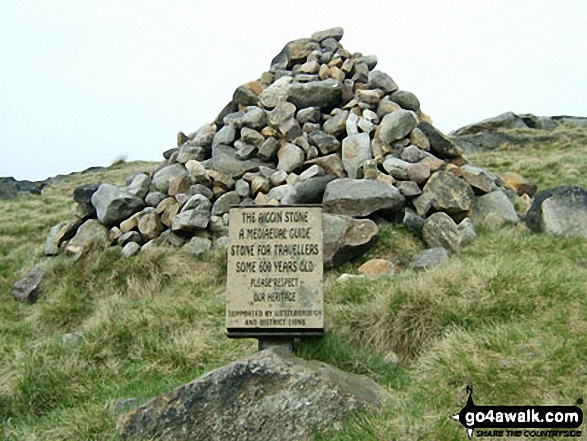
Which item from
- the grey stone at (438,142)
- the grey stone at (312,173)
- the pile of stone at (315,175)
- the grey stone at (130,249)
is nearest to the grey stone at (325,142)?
the pile of stone at (315,175)

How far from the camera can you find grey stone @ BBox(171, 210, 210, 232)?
9578 mm

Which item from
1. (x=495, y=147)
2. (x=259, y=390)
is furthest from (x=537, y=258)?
(x=495, y=147)

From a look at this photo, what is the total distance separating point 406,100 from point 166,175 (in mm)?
4932

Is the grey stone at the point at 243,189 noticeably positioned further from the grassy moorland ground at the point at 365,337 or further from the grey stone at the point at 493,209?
the grey stone at the point at 493,209

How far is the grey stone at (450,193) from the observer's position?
9242mm

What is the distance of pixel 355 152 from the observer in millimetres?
10039

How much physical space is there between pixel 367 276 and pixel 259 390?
3556 mm

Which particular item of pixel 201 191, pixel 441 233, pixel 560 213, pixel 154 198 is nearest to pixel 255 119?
pixel 201 191

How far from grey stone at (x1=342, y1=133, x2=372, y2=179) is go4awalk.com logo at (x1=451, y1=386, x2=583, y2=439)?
20.8 ft

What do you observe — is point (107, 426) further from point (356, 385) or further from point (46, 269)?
point (46, 269)

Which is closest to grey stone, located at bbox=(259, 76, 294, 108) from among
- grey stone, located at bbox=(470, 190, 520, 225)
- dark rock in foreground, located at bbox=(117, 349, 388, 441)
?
grey stone, located at bbox=(470, 190, 520, 225)

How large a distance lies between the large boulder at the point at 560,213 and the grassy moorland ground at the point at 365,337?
0.30 meters

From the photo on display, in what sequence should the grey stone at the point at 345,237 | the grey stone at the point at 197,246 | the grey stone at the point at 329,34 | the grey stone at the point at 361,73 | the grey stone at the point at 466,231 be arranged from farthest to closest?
the grey stone at the point at 329,34, the grey stone at the point at 361,73, the grey stone at the point at 197,246, the grey stone at the point at 466,231, the grey stone at the point at 345,237

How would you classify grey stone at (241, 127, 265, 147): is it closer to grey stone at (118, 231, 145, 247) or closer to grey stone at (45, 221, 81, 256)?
grey stone at (118, 231, 145, 247)
